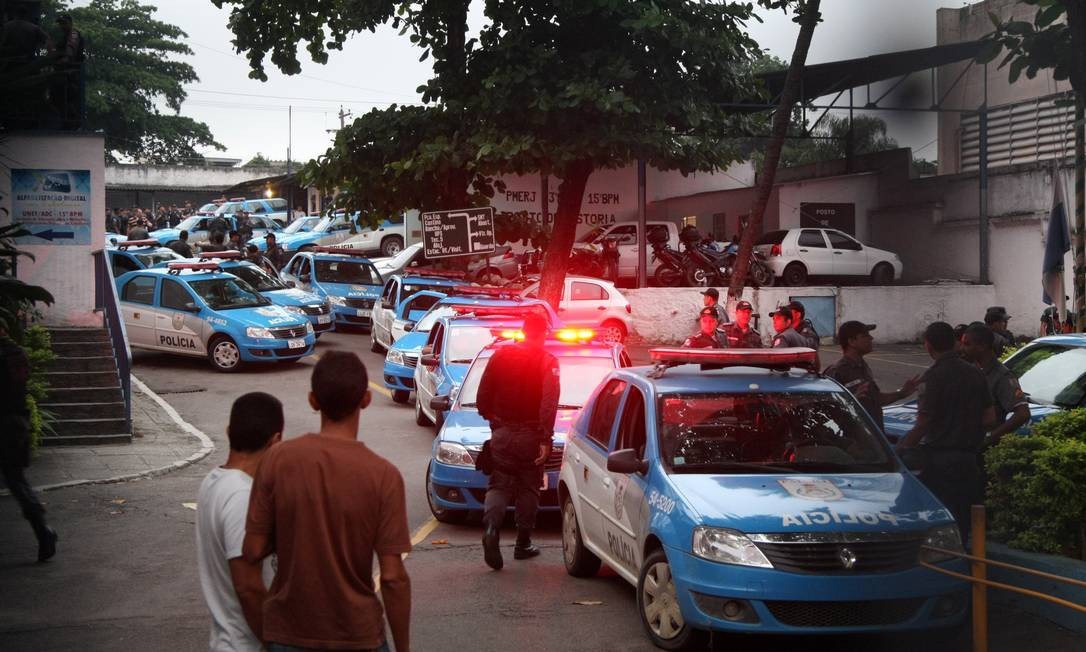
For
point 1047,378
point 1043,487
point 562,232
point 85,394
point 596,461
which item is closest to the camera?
point 1043,487

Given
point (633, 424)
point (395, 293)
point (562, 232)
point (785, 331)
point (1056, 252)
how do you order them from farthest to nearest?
point (395, 293)
point (562, 232)
point (1056, 252)
point (785, 331)
point (633, 424)

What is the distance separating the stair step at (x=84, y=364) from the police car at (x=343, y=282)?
11.8 meters

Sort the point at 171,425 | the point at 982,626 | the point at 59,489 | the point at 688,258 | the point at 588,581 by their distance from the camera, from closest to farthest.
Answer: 1. the point at 982,626
2. the point at 588,581
3. the point at 59,489
4. the point at 171,425
5. the point at 688,258

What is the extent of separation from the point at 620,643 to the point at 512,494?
217cm

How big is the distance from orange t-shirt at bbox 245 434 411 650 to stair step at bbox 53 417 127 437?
12931 mm

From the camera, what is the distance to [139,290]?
80.5 ft

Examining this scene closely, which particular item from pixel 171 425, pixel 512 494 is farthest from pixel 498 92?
pixel 512 494

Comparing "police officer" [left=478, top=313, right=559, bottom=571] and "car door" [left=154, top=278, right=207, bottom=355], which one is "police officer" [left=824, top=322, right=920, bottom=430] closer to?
"police officer" [left=478, top=313, right=559, bottom=571]

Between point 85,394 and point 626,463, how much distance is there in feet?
36.9

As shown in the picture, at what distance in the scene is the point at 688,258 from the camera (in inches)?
1238

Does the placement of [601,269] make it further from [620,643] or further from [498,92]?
[620,643]

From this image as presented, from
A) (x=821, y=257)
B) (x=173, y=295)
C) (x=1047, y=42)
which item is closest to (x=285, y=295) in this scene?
(x=173, y=295)


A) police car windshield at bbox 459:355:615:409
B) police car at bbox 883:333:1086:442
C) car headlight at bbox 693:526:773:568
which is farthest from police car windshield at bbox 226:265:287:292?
car headlight at bbox 693:526:773:568

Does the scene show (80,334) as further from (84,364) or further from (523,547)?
(523,547)
